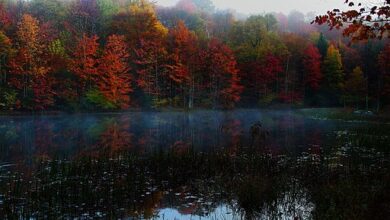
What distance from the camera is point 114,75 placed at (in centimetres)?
5019

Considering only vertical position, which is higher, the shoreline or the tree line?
the tree line

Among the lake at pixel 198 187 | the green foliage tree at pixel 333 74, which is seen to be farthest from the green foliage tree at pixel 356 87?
the lake at pixel 198 187

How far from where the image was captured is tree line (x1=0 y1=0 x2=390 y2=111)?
4728 centimetres

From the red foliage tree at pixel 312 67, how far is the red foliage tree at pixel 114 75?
28.3 meters

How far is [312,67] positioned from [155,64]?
24.9 meters

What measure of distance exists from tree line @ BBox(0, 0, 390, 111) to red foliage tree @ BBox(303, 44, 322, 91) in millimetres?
158

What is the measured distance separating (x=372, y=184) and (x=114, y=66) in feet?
142

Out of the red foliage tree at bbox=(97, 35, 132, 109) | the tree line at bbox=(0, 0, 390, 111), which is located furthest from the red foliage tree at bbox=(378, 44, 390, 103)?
the red foliage tree at bbox=(97, 35, 132, 109)

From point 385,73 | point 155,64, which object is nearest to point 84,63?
point 155,64

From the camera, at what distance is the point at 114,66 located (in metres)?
50.2

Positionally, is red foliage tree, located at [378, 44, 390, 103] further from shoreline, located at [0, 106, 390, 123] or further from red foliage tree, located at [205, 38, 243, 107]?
red foliage tree, located at [205, 38, 243, 107]

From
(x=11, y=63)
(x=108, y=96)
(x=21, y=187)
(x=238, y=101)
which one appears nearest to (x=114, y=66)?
(x=108, y=96)

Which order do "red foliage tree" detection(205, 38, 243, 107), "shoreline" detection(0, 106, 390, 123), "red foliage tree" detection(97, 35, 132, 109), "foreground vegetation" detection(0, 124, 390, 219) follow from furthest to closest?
"red foliage tree" detection(205, 38, 243, 107) → "red foliage tree" detection(97, 35, 132, 109) → "shoreline" detection(0, 106, 390, 123) → "foreground vegetation" detection(0, 124, 390, 219)

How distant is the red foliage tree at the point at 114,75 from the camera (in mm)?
49719
